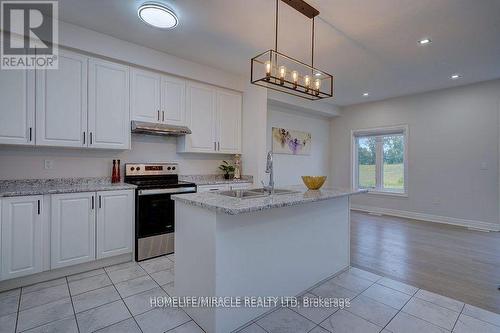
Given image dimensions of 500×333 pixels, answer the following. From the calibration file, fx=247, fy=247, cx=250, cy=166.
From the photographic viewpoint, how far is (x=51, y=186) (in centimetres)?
276

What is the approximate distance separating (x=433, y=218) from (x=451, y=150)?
140 centimetres

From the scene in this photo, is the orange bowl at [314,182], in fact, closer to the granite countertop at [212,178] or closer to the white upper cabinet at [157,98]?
the granite countertop at [212,178]

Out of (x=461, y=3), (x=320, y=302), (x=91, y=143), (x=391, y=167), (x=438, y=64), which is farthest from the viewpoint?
(x=391, y=167)

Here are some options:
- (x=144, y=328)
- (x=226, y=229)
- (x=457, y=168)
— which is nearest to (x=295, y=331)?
(x=226, y=229)

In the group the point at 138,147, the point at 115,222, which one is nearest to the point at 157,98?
the point at 138,147

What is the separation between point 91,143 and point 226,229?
222cm

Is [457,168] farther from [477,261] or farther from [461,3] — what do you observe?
[461,3]

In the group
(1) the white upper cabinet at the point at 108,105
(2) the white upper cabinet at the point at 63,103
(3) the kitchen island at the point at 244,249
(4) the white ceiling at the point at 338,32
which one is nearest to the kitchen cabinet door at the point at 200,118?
(4) the white ceiling at the point at 338,32

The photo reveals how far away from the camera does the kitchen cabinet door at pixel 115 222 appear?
2756 mm

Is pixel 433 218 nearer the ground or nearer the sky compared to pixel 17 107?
nearer the ground

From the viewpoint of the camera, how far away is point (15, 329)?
1.76m

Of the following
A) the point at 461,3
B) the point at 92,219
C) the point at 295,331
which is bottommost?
the point at 295,331

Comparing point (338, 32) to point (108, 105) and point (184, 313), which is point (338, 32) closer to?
point (108, 105)

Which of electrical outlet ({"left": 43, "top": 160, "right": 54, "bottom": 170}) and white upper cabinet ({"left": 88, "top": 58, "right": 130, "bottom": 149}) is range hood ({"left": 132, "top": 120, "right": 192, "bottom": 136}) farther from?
electrical outlet ({"left": 43, "top": 160, "right": 54, "bottom": 170})
